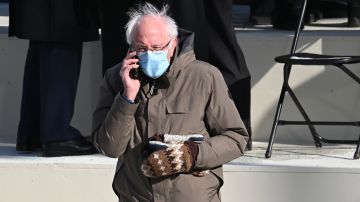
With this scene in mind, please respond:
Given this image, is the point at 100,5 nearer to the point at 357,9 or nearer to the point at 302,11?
the point at 302,11

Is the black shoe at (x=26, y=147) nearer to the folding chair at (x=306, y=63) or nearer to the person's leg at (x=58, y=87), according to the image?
the person's leg at (x=58, y=87)

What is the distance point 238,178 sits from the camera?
4.51 m

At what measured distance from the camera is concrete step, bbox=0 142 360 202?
4453 millimetres

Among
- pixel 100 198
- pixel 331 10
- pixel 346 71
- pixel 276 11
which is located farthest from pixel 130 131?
pixel 331 10

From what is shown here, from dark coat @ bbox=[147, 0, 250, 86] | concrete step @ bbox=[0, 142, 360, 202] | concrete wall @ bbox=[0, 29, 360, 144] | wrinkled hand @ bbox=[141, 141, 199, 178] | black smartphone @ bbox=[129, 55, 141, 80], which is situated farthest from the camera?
concrete wall @ bbox=[0, 29, 360, 144]

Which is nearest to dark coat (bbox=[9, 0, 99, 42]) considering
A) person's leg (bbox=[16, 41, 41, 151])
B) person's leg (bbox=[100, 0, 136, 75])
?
person's leg (bbox=[100, 0, 136, 75])

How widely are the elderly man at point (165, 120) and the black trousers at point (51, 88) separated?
147 cm

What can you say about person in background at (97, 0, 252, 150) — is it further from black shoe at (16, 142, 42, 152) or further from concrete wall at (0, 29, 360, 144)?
black shoe at (16, 142, 42, 152)

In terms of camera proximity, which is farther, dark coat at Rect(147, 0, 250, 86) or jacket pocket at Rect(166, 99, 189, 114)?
dark coat at Rect(147, 0, 250, 86)

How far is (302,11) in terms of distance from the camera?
5.01m

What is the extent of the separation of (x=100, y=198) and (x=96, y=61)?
2.68ft

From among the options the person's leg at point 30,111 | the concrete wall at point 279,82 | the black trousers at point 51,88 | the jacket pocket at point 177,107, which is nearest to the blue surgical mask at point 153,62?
the jacket pocket at point 177,107

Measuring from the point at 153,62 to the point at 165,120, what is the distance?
0.21 meters

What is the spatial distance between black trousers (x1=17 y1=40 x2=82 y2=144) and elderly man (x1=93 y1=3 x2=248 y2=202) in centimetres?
147
